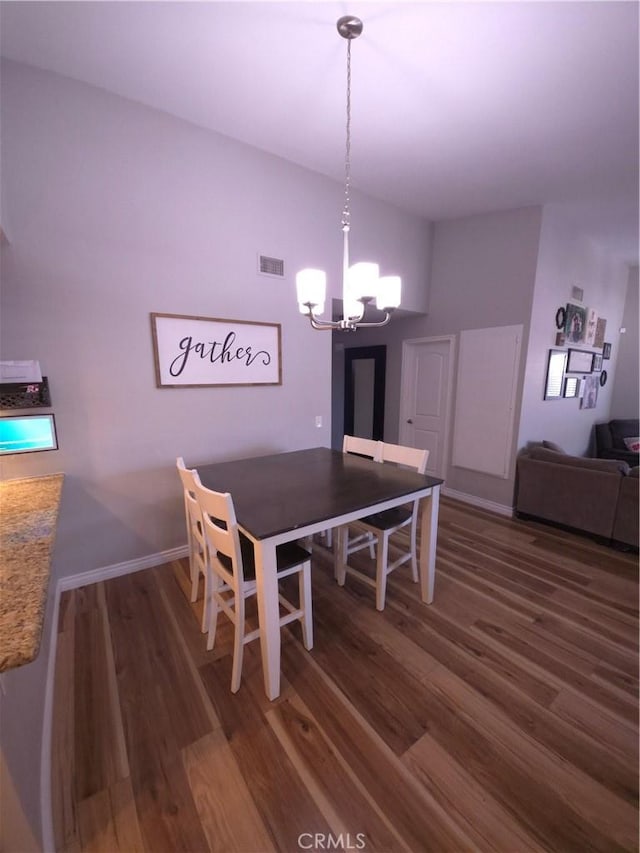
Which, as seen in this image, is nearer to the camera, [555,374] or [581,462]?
[581,462]

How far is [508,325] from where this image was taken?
3457 mm

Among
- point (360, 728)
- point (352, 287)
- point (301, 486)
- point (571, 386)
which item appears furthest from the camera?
point (571, 386)

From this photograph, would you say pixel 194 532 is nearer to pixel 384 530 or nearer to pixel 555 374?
pixel 384 530

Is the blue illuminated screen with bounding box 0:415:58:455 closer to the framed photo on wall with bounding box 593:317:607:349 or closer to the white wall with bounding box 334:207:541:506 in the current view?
the white wall with bounding box 334:207:541:506

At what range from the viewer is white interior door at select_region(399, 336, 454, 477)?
409cm

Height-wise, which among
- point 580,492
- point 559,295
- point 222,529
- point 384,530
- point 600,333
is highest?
point 559,295

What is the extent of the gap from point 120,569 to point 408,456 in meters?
2.31

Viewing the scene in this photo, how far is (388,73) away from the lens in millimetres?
1901

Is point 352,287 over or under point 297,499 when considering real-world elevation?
over

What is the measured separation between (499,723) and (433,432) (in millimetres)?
3139

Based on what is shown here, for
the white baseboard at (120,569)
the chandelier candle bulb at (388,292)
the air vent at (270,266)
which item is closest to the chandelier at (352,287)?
the chandelier candle bulb at (388,292)

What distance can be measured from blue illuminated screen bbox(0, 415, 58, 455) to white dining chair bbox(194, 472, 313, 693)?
1.20 metres

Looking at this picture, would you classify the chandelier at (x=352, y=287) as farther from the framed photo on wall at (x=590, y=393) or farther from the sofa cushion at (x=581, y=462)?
the framed photo on wall at (x=590, y=393)

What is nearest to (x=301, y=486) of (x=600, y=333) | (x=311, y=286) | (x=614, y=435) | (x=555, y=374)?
(x=311, y=286)
